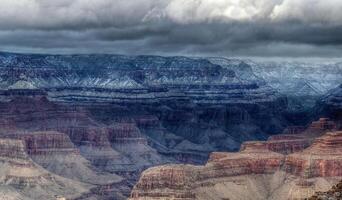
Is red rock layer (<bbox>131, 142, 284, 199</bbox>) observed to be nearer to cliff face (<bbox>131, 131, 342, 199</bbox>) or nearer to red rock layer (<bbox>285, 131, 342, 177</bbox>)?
cliff face (<bbox>131, 131, 342, 199</bbox>)

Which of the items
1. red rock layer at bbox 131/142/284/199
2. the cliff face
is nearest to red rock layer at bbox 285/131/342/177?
the cliff face

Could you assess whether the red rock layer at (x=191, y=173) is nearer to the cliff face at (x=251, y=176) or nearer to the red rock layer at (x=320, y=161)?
the cliff face at (x=251, y=176)

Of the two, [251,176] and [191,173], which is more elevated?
[191,173]

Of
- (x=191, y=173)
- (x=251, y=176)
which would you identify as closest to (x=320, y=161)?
(x=251, y=176)

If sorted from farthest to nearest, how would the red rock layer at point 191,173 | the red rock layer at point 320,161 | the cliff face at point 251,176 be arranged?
1. the red rock layer at point 320,161
2. the cliff face at point 251,176
3. the red rock layer at point 191,173

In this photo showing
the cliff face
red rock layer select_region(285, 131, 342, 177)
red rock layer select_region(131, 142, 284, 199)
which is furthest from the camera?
red rock layer select_region(285, 131, 342, 177)

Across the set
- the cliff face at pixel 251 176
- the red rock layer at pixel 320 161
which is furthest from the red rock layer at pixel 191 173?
the red rock layer at pixel 320 161

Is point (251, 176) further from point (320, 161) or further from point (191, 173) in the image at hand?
point (191, 173)

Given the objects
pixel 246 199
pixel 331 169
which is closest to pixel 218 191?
pixel 246 199

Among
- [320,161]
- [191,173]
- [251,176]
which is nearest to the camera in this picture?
[191,173]
